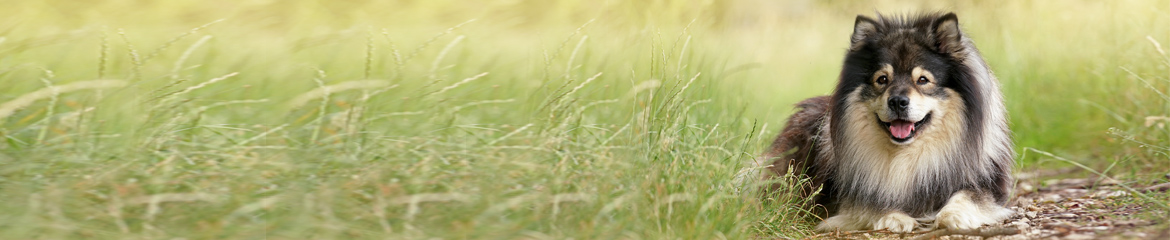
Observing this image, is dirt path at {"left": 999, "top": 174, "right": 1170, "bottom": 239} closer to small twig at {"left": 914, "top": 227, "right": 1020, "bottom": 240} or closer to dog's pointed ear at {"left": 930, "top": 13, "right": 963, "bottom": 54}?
small twig at {"left": 914, "top": 227, "right": 1020, "bottom": 240}

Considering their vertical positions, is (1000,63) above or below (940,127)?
below

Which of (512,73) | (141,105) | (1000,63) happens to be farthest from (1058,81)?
(141,105)

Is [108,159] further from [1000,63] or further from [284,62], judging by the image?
[1000,63]

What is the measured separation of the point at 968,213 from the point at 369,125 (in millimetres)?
2807

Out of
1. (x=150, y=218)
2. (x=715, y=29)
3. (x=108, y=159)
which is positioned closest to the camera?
(x=150, y=218)

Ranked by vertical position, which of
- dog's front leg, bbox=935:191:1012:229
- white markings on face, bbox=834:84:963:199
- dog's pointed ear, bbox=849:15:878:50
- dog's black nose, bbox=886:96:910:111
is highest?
dog's pointed ear, bbox=849:15:878:50

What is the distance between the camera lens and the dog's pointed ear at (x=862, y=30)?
485 cm

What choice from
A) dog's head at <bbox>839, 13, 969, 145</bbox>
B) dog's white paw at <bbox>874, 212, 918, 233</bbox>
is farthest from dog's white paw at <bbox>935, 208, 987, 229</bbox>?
dog's head at <bbox>839, 13, 969, 145</bbox>

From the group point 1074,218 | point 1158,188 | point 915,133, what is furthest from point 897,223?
point 1158,188

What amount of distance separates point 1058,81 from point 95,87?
274 inches

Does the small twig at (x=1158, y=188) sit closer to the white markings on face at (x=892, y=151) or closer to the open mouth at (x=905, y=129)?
the white markings on face at (x=892, y=151)

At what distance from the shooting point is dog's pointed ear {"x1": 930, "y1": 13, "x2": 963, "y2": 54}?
4613 millimetres

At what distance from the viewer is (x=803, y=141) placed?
18.0 feet

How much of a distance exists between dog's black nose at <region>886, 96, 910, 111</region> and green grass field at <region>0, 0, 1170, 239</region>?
644 mm
